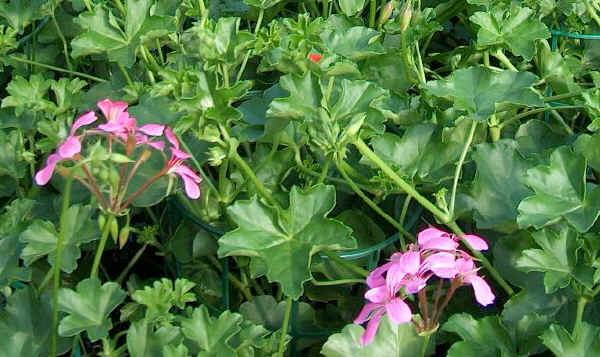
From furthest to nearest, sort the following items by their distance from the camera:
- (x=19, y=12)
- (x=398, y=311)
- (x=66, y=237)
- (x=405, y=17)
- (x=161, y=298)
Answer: (x=19, y=12) < (x=405, y=17) < (x=66, y=237) < (x=161, y=298) < (x=398, y=311)

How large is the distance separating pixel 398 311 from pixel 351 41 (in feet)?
2.23


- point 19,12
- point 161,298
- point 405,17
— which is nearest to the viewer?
point 161,298

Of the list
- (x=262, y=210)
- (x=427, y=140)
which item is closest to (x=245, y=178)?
(x=262, y=210)

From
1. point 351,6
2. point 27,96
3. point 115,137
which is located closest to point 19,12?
point 27,96

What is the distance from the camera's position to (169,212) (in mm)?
1851

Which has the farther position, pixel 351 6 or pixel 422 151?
pixel 351 6

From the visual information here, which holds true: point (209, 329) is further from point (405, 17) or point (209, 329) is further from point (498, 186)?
point (405, 17)

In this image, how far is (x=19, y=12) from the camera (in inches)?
82.6

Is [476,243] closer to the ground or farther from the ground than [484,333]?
farther from the ground

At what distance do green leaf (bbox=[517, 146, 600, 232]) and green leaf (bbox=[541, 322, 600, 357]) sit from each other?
0.48 ft

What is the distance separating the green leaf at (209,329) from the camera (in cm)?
139

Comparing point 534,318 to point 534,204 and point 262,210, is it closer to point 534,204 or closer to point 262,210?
point 534,204

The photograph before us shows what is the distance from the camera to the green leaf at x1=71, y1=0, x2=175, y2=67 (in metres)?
1.65

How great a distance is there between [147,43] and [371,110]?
476 mm
